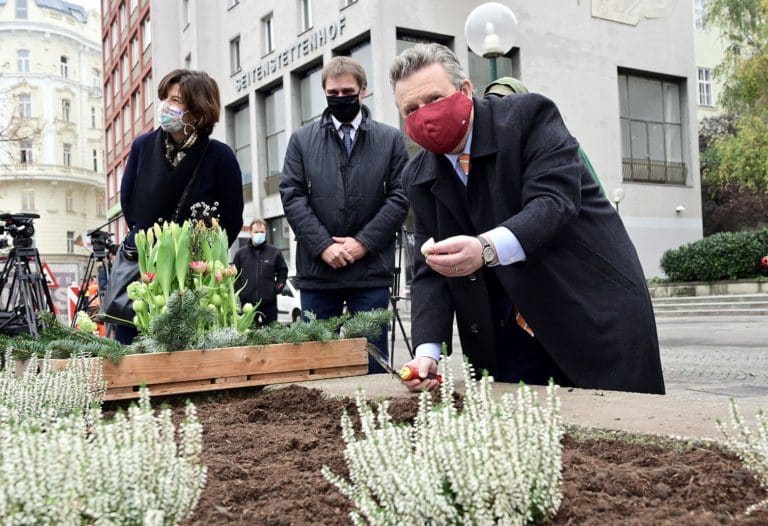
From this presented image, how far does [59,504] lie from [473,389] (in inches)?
31.1

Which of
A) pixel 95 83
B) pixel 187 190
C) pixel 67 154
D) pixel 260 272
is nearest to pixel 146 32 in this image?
pixel 67 154

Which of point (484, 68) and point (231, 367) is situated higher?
point (484, 68)

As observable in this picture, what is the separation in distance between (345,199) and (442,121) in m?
1.82

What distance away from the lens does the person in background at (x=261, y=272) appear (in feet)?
32.2

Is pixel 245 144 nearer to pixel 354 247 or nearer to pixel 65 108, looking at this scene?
pixel 354 247

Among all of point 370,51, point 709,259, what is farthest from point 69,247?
point 709,259

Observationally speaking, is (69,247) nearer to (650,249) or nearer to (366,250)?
(650,249)

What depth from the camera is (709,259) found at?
20516mm

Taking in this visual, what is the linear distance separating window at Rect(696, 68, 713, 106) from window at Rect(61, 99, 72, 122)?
4754cm

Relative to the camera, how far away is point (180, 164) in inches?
165

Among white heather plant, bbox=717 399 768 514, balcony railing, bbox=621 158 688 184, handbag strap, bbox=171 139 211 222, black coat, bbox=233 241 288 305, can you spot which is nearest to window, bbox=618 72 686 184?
balcony railing, bbox=621 158 688 184

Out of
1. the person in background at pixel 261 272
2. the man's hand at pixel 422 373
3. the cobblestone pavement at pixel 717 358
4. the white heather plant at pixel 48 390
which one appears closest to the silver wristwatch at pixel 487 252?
the man's hand at pixel 422 373

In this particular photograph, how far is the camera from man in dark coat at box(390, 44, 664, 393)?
2.67m

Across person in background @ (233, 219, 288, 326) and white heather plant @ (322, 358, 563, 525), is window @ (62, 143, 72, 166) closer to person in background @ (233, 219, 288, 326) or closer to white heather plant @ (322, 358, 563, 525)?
person in background @ (233, 219, 288, 326)
